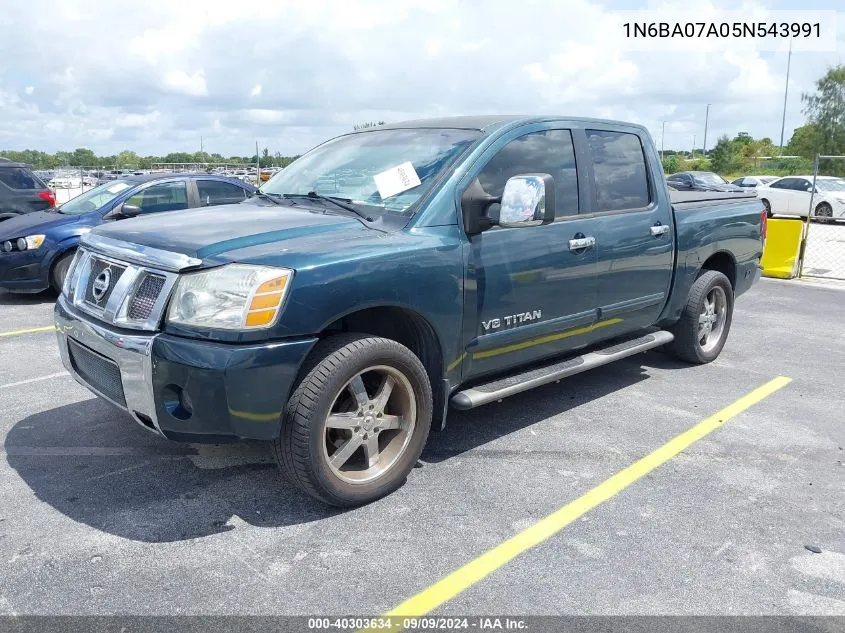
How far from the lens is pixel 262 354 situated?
3.07 metres

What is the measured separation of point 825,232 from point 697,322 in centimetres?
1544

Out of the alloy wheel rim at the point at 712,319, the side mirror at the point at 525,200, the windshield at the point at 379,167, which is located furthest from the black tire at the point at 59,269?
the alloy wheel rim at the point at 712,319

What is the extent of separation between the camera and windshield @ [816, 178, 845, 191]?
Answer: 21547mm

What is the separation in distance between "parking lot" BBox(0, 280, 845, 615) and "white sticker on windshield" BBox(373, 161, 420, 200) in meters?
1.49

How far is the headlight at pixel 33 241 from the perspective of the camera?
8.38 metres

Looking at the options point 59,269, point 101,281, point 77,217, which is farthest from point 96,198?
point 101,281

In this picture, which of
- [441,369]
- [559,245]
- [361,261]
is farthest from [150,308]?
[559,245]

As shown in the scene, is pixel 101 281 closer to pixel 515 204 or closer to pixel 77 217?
pixel 515 204

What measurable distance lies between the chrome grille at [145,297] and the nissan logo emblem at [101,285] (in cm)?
28

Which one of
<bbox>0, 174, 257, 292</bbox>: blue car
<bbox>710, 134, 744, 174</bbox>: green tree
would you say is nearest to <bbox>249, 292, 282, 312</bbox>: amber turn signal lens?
<bbox>0, 174, 257, 292</bbox>: blue car

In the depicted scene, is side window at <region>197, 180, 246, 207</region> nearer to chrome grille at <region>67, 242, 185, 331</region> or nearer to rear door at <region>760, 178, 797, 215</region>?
chrome grille at <region>67, 242, 185, 331</region>

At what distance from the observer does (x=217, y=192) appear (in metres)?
9.59

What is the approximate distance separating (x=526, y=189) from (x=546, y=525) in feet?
5.29

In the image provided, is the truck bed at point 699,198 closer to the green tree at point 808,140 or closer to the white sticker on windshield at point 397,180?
the white sticker on windshield at point 397,180
